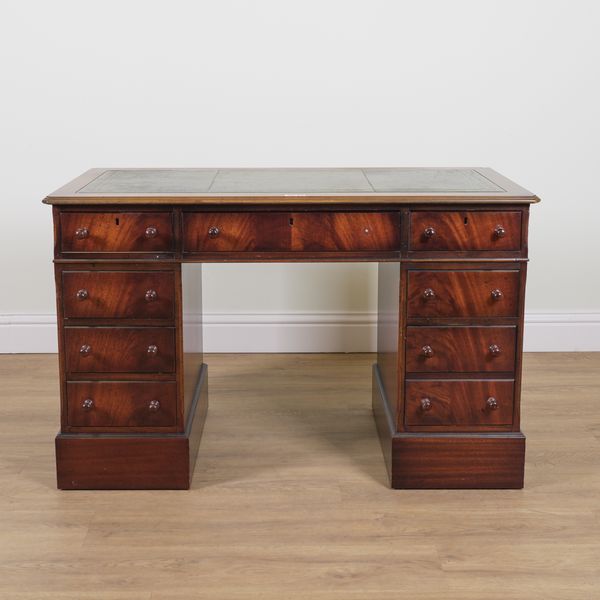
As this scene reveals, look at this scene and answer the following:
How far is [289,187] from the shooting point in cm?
283

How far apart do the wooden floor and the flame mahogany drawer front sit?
2.25 ft

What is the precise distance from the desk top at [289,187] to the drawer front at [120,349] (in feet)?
1.19

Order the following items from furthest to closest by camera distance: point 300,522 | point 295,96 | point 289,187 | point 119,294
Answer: point 295,96, point 289,187, point 119,294, point 300,522

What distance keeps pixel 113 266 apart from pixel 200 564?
2.74 ft

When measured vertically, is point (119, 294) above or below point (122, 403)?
above

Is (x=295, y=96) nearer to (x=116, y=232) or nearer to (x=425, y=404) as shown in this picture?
(x=116, y=232)

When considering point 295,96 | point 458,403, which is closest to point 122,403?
point 458,403

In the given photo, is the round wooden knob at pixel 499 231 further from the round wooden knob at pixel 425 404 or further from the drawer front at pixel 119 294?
the drawer front at pixel 119 294

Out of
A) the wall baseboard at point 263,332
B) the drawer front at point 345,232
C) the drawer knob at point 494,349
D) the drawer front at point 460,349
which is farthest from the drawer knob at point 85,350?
the wall baseboard at point 263,332

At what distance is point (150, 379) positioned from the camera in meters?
2.77

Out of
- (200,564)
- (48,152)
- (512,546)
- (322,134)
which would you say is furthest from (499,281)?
(48,152)

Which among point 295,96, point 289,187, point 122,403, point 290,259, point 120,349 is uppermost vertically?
point 295,96

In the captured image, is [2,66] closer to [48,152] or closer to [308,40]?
[48,152]

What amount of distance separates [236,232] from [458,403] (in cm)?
78
